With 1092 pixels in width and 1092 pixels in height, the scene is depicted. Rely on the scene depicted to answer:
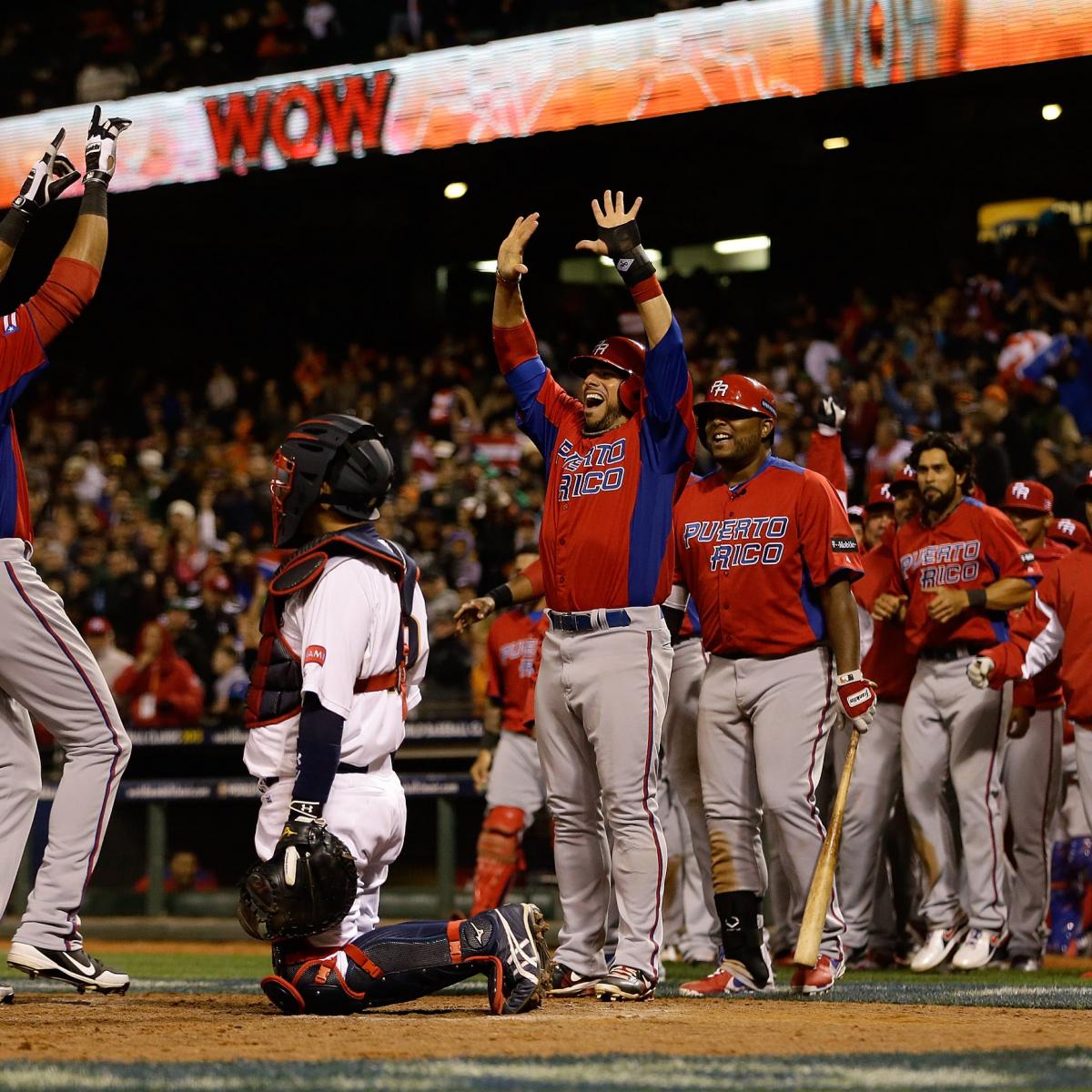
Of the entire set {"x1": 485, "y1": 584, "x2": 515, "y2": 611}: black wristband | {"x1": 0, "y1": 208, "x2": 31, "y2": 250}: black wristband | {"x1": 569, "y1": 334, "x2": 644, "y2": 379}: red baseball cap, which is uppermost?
{"x1": 0, "y1": 208, "x2": 31, "y2": 250}: black wristband

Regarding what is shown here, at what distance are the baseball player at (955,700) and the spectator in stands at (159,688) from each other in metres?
6.40

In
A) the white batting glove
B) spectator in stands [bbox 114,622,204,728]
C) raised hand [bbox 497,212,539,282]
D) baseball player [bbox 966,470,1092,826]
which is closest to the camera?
raised hand [bbox 497,212,539,282]

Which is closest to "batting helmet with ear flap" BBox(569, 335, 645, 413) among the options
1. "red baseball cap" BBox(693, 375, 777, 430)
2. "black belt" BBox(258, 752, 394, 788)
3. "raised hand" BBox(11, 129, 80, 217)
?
"red baseball cap" BBox(693, 375, 777, 430)

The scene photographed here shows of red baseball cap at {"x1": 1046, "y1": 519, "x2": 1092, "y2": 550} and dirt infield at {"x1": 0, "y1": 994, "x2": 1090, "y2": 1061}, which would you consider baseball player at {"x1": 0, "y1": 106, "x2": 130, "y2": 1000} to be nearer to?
dirt infield at {"x1": 0, "y1": 994, "x2": 1090, "y2": 1061}

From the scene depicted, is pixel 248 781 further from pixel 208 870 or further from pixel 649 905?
pixel 649 905

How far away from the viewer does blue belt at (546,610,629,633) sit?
588 cm

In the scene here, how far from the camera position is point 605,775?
582 centimetres

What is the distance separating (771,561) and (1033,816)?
2.49 meters

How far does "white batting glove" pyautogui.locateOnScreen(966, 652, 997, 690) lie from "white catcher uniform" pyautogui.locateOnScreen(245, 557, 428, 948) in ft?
10.2

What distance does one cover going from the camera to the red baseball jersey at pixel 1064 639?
7.18 metres

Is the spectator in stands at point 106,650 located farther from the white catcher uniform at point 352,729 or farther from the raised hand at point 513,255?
the white catcher uniform at point 352,729

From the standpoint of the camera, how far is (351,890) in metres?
4.68

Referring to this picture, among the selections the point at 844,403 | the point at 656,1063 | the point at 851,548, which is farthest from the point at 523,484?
the point at 656,1063

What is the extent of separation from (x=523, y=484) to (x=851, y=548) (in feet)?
28.3
